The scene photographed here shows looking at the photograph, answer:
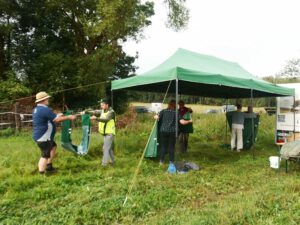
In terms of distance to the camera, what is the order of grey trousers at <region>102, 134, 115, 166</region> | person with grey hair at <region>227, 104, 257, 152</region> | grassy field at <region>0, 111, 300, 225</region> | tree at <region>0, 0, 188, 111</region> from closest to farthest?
grassy field at <region>0, 111, 300, 225</region> < grey trousers at <region>102, 134, 115, 166</region> < person with grey hair at <region>227, 104, 257, 152</region> < tree at <region>0, 0, 188, 111</region>

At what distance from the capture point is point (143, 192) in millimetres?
5602

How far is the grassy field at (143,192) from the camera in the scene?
14.7ft

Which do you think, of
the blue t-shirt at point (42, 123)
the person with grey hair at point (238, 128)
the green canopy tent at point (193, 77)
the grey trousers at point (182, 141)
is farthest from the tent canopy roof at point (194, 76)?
the blue t-shirt at point (42, 123)

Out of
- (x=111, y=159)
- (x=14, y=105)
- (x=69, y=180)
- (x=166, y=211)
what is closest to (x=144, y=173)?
(x=111, y=159)

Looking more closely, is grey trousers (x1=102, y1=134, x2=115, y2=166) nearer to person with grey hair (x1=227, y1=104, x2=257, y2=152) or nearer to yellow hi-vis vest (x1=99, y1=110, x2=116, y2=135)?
yellow hi-vis vest (x1=99, y1=110, x2=116, y2=135)

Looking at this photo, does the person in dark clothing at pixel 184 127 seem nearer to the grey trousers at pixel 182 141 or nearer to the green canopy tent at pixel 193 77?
the grey trousers at pixel 182 141

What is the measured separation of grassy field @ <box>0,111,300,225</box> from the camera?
4473 millimetres

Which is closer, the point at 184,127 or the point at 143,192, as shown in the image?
the point at 143,192

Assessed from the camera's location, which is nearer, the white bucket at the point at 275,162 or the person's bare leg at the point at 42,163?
the person's bare leg at the point at 42,163

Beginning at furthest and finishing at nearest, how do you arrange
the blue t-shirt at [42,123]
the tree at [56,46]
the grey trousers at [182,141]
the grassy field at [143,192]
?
1. the tree at [56,46]
2. the grey trousers at [182,141]
3. the blue t-shirt at [42,123]
4. the grassy field at [143,192]

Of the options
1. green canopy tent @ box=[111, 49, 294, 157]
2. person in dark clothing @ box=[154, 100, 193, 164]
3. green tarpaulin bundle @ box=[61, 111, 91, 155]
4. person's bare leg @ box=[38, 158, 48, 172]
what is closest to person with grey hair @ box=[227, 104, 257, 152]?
green canopy tent @ box=[111, 49, 294, 157]

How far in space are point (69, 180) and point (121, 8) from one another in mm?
8985

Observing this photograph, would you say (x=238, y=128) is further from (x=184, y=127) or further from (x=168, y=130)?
(x=168, y=130)

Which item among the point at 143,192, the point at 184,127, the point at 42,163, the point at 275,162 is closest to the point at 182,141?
the point at 184,127
